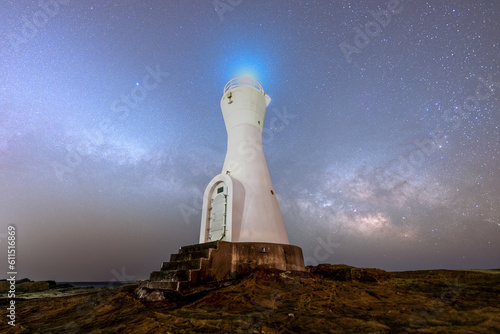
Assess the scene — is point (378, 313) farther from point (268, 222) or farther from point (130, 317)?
point (268, 222)

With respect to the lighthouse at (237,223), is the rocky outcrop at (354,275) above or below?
below

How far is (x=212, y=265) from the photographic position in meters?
7.15

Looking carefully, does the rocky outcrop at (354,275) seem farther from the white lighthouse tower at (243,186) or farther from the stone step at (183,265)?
the stone step at (183,265)

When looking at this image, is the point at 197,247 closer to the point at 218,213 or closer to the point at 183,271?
the point at 183,271

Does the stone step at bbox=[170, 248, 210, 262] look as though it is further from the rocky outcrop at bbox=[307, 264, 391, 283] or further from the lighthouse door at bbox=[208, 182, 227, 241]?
the rocky outcrop at bbox=[307, 264, 391, 283]

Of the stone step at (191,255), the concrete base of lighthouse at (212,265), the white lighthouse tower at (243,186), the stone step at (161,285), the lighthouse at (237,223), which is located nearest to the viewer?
the stone step at (161,285)

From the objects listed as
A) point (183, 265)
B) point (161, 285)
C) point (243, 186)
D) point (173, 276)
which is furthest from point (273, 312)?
point (243, 186)

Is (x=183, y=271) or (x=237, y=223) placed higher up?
(x=237, y=223)

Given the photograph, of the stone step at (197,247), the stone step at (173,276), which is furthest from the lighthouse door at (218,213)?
the stone step at (173,276)

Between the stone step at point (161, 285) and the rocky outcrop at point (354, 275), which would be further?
the rocky outcrop at point (354, 275)

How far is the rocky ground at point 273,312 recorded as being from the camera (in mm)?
3652

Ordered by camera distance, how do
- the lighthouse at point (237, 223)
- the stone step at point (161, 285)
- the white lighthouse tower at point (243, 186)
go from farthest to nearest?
the white lighthouse tower at point (243, 186), the lighthouse at point (237, 223), the stone step at point (161, 285)

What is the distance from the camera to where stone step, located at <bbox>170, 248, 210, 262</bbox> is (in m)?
7.36

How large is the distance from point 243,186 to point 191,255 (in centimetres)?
324
